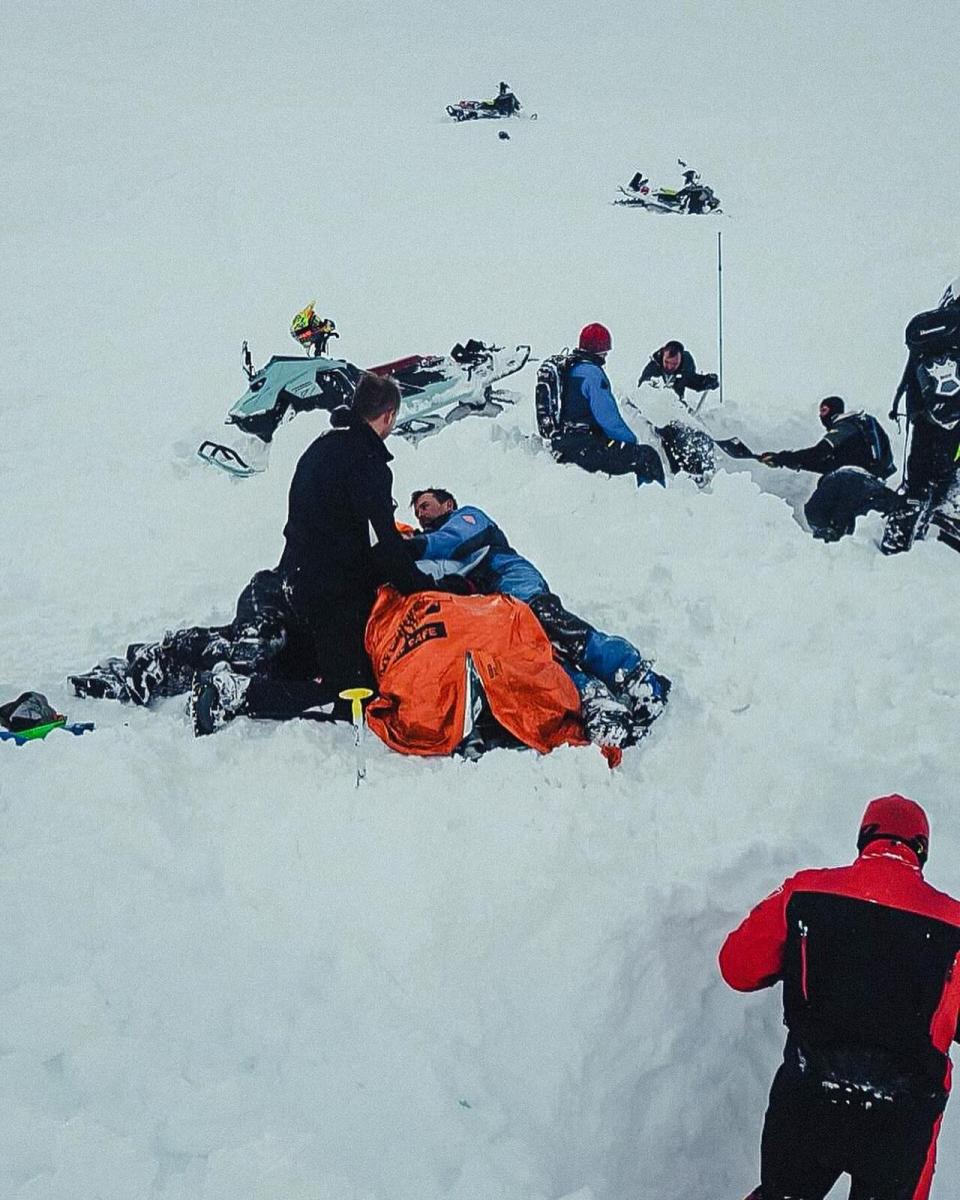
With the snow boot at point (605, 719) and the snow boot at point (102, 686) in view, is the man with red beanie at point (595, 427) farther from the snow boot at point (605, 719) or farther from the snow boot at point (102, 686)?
the snow boot at point (102, 686)

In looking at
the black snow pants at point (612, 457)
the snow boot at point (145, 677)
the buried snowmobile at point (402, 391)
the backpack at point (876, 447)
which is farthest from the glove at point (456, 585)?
the buried snowmobile at point (402, 391)

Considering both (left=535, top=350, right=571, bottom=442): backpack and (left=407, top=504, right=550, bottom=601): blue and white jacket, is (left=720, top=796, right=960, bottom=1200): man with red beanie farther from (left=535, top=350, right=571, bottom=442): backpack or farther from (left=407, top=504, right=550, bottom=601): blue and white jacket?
(left=535, top=350, right=571, bottom=442): backpack

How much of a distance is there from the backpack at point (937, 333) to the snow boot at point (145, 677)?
4314 mm

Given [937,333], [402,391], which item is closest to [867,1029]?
[937,333]

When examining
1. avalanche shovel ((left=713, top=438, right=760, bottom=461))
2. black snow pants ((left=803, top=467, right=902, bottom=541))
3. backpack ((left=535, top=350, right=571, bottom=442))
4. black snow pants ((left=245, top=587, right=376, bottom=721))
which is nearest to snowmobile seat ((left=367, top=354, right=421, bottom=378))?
backpack ((left=535, top=350, right=571, bottom=442))

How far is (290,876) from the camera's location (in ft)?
10.7

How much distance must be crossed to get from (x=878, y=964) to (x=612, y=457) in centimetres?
491

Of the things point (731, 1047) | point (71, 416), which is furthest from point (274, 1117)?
point (71, 416)

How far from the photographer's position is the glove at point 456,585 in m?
4.57

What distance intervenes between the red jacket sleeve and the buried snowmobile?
22.5 ft

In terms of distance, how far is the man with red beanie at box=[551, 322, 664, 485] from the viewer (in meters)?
6.88

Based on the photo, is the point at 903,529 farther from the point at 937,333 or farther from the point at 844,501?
the point at 937,333

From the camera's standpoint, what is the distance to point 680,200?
19.0 metres

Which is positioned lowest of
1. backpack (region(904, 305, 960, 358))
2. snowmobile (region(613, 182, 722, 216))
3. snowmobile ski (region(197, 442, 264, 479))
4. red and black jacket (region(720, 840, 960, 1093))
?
snowmobile ski (region(197, 442, 264, 479))
